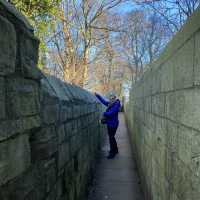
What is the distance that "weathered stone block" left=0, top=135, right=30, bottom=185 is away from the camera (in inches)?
80.7

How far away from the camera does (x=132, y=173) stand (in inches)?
286

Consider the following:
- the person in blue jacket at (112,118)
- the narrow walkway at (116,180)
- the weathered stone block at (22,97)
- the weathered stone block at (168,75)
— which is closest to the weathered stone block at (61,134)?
the weathered stone block at (22,97)

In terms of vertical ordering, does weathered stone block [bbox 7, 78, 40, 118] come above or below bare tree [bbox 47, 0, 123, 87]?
below

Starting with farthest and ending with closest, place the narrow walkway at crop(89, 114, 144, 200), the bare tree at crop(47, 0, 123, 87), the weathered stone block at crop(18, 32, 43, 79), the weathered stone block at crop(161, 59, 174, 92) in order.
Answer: the bare tree at crop(47, 0, 123, 87), the narrow walkway at crop(89, 114, 144, 200), the weathered stone block at crop(161, 59, 174, 92), the weathered stone block at crop(18, 32, 43, 79)

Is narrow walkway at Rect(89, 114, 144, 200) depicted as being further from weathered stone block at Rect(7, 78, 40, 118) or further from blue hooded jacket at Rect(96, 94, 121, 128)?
weathered stone block at Rect(7, 78, 40, 118)

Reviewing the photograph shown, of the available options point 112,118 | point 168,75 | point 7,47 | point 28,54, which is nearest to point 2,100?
point 7,47

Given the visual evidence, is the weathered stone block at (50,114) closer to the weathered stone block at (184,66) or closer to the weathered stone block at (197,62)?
the weathered stone block at (184,66)

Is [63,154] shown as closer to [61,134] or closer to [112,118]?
[61,134]

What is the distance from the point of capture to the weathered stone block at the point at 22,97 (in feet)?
7.16

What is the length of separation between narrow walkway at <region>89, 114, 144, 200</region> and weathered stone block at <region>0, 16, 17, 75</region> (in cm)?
391

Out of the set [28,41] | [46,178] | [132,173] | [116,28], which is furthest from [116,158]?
[116,28]

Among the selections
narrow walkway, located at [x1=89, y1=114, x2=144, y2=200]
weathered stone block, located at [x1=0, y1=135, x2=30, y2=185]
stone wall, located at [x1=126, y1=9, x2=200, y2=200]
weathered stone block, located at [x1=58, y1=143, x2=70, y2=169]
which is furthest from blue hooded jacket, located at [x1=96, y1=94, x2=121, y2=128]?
weathered stone block, located at [x1=0, y1=135, x2=30, y2=185]

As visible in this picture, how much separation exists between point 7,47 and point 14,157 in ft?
2.32

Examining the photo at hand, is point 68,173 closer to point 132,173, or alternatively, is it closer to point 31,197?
point 31,197
